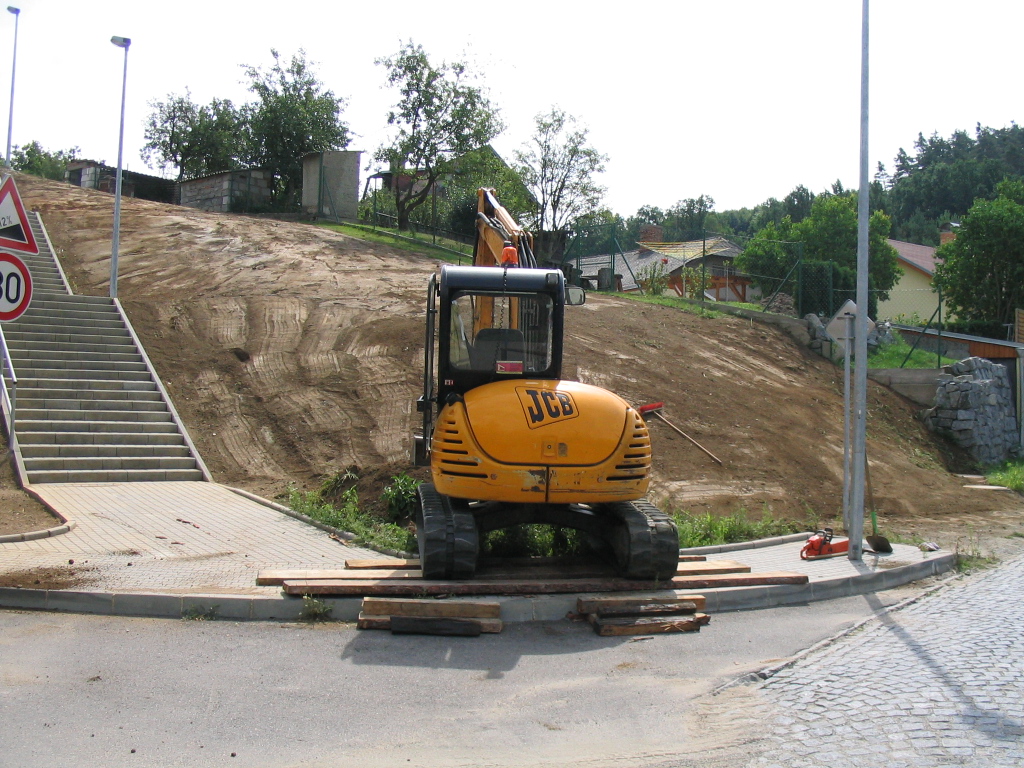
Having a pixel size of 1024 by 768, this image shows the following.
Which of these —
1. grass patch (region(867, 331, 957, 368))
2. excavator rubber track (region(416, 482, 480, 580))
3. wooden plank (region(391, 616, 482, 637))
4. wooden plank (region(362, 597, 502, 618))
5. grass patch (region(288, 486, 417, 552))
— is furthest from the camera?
grass patch (region(867, 331, 957, 368))

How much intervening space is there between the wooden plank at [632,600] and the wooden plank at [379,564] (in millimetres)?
1789

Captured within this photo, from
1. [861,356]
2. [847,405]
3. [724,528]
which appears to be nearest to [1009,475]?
[847,405]

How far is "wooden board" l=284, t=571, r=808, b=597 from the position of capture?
7.42m

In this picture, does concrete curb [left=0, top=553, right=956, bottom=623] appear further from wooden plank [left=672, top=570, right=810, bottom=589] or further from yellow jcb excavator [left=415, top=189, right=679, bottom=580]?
wooden plank [left=672, top=570, right=810, bottom=589]

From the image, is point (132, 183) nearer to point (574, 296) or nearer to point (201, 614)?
point (574, 296)

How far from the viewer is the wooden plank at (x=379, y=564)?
8328 mm

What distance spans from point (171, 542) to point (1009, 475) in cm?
1664

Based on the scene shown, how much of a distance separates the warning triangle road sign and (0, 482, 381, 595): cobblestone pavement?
3.18 metres

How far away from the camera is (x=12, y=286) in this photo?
30.6 feet

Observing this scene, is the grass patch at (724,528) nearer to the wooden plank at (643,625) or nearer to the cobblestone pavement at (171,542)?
the wooden plank at (643,625)

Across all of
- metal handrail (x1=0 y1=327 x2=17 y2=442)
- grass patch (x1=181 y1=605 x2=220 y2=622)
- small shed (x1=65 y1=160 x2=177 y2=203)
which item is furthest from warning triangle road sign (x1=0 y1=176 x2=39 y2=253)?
small shed (x1=65 y1=160 x2=177 y2=203)

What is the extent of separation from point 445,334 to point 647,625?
11.5 feet

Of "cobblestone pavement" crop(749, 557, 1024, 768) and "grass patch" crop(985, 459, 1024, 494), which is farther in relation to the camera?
"grass patch" crop(985, 459, 1024, 494)

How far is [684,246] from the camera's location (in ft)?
101
